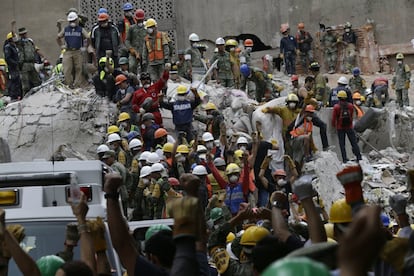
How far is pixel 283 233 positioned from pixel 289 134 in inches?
615

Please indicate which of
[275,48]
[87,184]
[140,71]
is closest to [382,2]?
[275,48]

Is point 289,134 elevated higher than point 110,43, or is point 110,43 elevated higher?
point 110,43

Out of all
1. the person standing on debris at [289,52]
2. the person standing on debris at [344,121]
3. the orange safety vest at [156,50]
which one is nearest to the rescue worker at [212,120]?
the orange safety vest at [156,50]

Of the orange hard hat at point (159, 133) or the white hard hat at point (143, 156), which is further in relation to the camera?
the orange hard hat at point (159, 133)

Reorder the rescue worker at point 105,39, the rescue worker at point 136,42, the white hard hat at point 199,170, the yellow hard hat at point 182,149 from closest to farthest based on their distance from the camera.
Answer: the white hard hat at point 199,170
the yellow hard hat at point 182,149
the rescue worker at point 105,39
the rescue worker at point 136,42

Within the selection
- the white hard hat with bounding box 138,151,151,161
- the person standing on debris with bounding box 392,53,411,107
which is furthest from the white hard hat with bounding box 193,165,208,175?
the person standing on debris with bounding box 392,53,411,107

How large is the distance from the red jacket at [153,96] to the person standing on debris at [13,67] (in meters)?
4.98

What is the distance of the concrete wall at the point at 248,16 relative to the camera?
121 ft

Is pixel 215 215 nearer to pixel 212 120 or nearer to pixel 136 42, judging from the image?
pixel 212 120

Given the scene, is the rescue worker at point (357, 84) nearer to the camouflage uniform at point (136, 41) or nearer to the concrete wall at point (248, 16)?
the concrete wall at point (248, 16)

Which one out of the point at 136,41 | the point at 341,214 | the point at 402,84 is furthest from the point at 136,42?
the point at 341,214

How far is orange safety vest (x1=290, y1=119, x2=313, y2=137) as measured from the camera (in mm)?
22281

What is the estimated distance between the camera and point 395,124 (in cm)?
2844

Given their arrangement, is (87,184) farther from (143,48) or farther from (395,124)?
(395,124)
